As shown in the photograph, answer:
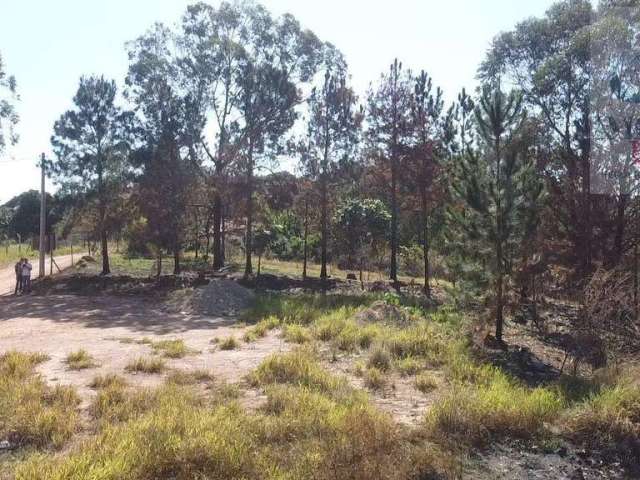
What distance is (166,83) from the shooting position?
25.5m

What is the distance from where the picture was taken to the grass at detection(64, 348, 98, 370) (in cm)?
974

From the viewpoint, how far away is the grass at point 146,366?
31.2 ft

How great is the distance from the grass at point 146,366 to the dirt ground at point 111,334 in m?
0.22

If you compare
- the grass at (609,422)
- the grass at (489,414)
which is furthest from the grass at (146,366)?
the grass at (609,422)

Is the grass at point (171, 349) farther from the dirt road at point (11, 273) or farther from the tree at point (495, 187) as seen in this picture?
the dirt road at point (11, 273)

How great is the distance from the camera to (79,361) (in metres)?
9.98

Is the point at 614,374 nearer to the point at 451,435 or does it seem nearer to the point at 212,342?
the point at 451,435

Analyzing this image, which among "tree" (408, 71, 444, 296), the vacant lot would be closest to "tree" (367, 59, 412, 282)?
"tree" (408, 71, 444, 296)

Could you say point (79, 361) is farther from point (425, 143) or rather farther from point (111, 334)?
point (425, 143)

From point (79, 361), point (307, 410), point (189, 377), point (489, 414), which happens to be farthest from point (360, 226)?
point (307, 410)

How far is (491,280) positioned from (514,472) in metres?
5.69

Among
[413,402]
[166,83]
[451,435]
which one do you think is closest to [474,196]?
[413,402]

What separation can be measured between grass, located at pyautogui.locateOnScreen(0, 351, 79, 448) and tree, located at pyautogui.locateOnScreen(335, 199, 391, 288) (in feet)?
66.5

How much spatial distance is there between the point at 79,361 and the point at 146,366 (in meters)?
1.42
